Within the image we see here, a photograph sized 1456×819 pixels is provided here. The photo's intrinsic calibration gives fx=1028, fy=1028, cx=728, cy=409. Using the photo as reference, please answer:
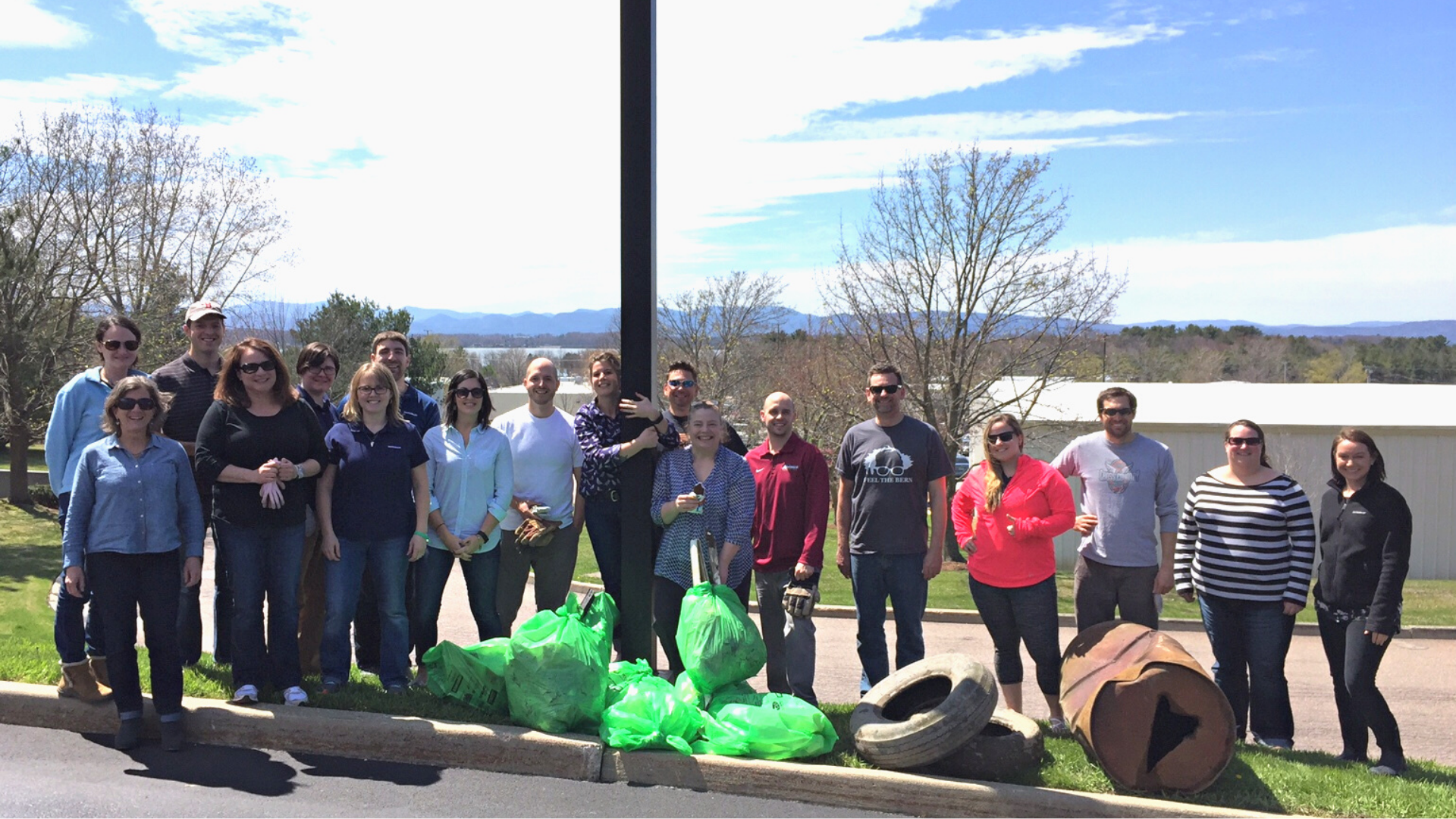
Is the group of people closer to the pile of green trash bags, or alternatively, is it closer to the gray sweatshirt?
the gray sweatshirt

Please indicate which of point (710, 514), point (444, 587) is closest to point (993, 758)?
point (710, 514)

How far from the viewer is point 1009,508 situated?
5504 millimetres

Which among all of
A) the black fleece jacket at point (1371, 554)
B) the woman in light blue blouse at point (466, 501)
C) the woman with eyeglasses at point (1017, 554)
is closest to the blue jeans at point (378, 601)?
the woman in light blue blouse at point (466, 501)

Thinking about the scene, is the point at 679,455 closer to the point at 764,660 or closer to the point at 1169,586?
the point at 764,660

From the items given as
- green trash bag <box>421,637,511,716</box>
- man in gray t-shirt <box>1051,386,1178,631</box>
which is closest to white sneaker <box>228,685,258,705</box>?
green trash bag <box>421,637,511,716</box>

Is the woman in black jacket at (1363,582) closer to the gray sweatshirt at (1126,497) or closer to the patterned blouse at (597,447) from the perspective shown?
the gray sweatshirt at (1126,497)

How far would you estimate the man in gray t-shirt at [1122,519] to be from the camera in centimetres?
576

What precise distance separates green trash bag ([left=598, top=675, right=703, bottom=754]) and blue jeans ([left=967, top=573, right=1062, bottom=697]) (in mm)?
1740

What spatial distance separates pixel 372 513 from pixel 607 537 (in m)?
1.31

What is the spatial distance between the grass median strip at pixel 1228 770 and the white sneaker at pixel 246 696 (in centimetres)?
18

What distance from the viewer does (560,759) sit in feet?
15.5

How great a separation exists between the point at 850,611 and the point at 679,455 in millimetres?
7906

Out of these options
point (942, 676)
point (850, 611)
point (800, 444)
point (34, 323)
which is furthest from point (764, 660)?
point (34, 323)

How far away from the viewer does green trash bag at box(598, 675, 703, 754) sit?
4672 mm
